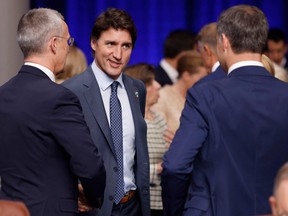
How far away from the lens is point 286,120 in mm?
3934

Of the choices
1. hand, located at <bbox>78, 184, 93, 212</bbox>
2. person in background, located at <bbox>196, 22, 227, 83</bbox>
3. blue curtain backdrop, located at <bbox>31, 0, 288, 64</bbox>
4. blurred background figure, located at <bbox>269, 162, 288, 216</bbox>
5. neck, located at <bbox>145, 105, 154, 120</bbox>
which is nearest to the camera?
blurred background figure, located at <bbox>269, 162, 288, 216</bbox>

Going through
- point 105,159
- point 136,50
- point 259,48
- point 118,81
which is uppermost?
point 259,48

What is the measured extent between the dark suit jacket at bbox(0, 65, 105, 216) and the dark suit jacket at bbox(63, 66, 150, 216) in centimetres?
37

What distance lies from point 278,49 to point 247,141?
518 cm

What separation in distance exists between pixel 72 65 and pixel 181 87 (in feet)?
4.04

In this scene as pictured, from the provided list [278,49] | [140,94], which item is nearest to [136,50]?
[278,49]

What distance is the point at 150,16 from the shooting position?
9695 mm

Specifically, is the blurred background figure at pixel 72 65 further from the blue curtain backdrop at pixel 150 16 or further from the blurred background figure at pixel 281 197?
the blue curtain backdrop at pixel 150 16

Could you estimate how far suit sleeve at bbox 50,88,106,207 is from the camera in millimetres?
3812

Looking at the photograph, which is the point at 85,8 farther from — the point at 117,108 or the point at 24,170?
the point at 24,170

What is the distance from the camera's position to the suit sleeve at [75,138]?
381cm

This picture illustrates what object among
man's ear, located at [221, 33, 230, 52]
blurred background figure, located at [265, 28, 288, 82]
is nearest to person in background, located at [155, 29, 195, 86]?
blurred background figure, located at [265, 28, 288, 82]

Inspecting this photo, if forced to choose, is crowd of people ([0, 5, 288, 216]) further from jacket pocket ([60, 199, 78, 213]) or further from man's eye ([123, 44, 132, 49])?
man's eye ([123, 44, 132, 49])

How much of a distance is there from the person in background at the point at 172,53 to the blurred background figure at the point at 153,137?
7.17 feet
